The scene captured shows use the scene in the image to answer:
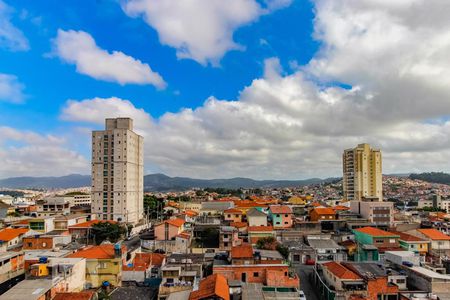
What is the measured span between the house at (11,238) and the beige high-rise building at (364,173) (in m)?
78.4

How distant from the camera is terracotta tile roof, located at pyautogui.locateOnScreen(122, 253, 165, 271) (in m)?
29.8

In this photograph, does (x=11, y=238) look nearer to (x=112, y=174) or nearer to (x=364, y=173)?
(x=112, y=174)

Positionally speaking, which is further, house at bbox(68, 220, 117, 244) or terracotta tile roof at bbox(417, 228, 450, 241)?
house at bbox(68, 220, 117, 244)

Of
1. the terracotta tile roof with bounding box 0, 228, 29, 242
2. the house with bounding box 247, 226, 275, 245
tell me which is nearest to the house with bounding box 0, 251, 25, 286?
the terracotta tile roof with bounding box 0, 228, 29, 242

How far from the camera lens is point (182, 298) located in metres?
22.0

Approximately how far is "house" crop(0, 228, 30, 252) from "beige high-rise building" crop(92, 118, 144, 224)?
21.5 meters

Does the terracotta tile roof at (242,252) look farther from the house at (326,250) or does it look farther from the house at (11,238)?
the house at (11,238)

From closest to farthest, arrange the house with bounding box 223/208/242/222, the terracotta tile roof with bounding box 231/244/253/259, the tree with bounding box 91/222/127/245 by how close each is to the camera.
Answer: the terracotta tile roof with bounding box 231/244/253/259, the tree with bounding box 91/222/127/245, the house with bounding box 223/208/242/222

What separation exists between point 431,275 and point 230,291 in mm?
14916

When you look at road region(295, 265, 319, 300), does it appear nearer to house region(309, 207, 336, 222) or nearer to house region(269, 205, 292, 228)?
house region(269, 205, 292, 228)

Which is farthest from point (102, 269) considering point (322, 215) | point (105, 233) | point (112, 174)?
point (112, 174)

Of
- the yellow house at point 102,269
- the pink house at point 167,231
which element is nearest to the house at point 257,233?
the pink house at point 167,231

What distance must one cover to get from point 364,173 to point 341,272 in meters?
73.7

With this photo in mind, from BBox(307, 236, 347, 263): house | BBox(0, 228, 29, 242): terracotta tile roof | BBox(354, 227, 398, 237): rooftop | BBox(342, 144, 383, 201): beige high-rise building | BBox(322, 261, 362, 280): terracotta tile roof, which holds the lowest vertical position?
BBox(307, 236, 347, 263): house
